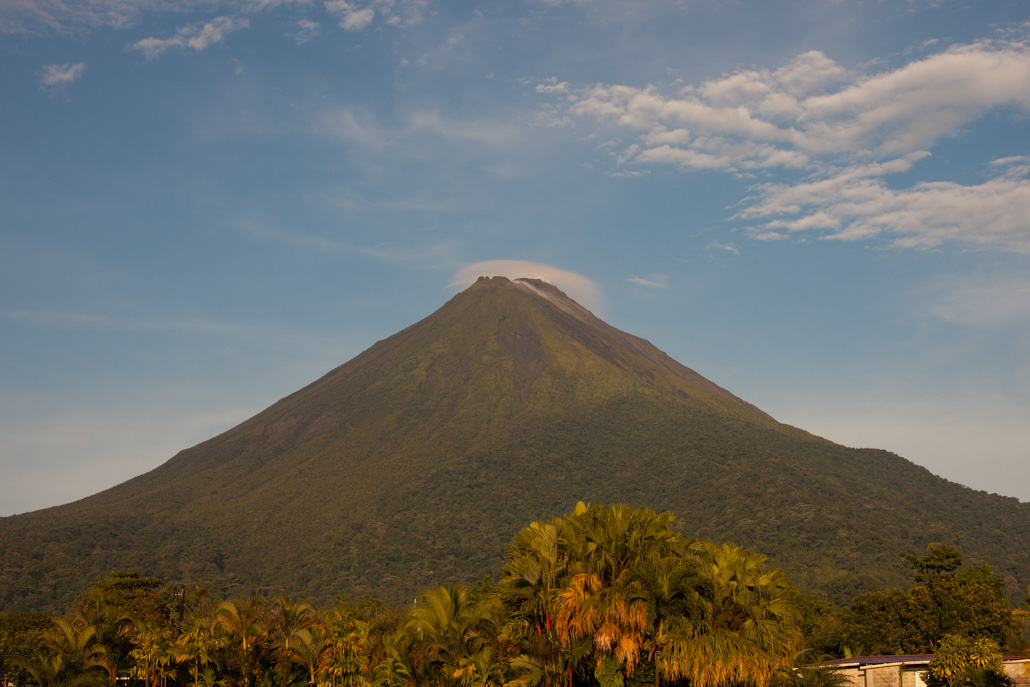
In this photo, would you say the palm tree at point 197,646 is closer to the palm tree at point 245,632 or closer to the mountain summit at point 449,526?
the palm tree at point 245,632

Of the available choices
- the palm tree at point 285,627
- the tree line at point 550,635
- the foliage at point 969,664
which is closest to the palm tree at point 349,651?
the tree line at point 550,635

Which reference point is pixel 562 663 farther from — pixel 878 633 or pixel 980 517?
pixel 980 517

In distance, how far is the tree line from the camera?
23.1 m

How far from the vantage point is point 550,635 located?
2438 cm

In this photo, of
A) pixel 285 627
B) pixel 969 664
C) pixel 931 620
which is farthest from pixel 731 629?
pixel 931 620

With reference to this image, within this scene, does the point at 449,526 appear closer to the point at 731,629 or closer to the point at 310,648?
the point at 310,648

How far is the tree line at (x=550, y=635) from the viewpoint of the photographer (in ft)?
75.8

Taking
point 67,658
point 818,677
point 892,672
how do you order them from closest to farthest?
point 818,677 < point 67,658 < point 892,672

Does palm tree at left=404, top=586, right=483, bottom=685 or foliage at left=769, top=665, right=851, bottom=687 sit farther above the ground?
palm tree at left=404, top=586, right=483, bottom=685

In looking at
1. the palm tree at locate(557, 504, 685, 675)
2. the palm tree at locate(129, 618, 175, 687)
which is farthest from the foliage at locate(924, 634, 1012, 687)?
the palm tree at locate(129, 618, 175, 687)

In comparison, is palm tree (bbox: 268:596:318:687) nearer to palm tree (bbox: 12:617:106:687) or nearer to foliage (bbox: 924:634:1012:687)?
palm tree (bbox: 12:617:106:687)

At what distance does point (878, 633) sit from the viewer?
61312mm

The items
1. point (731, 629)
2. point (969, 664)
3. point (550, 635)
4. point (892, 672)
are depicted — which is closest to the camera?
point (731, 629)

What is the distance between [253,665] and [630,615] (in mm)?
16678
